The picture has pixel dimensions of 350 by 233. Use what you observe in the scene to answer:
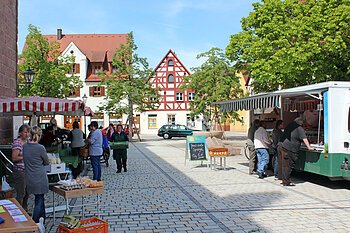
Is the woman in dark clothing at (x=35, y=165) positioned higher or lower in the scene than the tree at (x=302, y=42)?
lower

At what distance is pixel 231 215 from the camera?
7.42 m

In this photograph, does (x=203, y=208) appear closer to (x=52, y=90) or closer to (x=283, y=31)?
(x=283, y=31)

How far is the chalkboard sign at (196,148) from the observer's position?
581 inches

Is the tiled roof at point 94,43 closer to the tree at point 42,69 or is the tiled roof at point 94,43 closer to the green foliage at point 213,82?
the tree at point 42,69

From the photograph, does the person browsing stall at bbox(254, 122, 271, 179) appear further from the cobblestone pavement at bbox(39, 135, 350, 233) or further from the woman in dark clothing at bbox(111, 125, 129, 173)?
the woman in dark clothing at bbox(111, 125, 129, 173)

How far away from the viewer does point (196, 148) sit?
14.9m

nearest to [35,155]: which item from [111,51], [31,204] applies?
[31,204]

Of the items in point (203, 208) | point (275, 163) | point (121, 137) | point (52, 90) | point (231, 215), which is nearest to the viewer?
point (231, 215)

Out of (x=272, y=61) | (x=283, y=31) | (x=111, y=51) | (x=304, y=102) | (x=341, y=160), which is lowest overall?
(x=341, y=160)

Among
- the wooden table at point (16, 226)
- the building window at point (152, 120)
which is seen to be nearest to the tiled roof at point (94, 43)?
the building window at point (152, 120)

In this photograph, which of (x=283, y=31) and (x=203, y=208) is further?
(x=283, y=31)

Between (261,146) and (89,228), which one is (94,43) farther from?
(89,228)

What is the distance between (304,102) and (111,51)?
143 feet

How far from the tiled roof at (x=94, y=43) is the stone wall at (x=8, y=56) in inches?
1552
